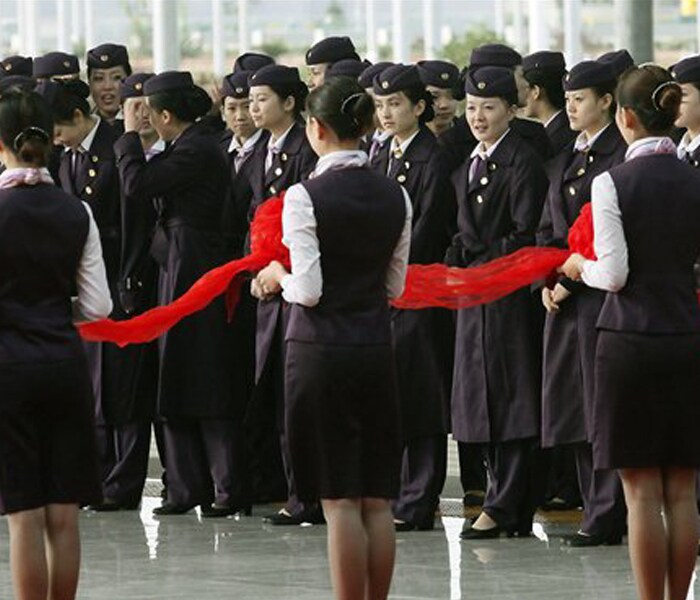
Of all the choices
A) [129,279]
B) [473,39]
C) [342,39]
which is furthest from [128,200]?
[473,39]

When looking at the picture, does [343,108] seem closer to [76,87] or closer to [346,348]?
[346,348]

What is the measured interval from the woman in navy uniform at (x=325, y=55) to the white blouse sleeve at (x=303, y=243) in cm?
437

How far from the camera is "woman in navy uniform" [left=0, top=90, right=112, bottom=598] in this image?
841 cm

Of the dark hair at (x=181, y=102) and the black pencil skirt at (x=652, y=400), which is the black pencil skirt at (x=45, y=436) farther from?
the dark hair at (x=181, y=102)

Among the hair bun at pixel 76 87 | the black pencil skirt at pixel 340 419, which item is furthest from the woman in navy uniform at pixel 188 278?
the black pencil skirt at pixel 340 419

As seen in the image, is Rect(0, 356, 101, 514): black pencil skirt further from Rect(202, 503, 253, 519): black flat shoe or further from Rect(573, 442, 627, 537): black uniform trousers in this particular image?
Rect(202, 503, 253, 519): black flat shoe

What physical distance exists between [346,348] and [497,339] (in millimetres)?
2792

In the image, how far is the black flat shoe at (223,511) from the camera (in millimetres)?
12445

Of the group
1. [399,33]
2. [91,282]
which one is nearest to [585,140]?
[91,282]

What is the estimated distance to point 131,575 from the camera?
10.6m

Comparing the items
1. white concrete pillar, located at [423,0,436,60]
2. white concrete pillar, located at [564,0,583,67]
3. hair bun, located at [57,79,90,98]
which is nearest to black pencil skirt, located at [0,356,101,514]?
hair bun, located at [57,79,90,98]

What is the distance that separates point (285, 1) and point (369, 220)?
7835cm

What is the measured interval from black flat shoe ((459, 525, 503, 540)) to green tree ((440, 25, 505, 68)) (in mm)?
49967

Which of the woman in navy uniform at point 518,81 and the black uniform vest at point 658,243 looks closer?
the black uniform vest at point 658,243
